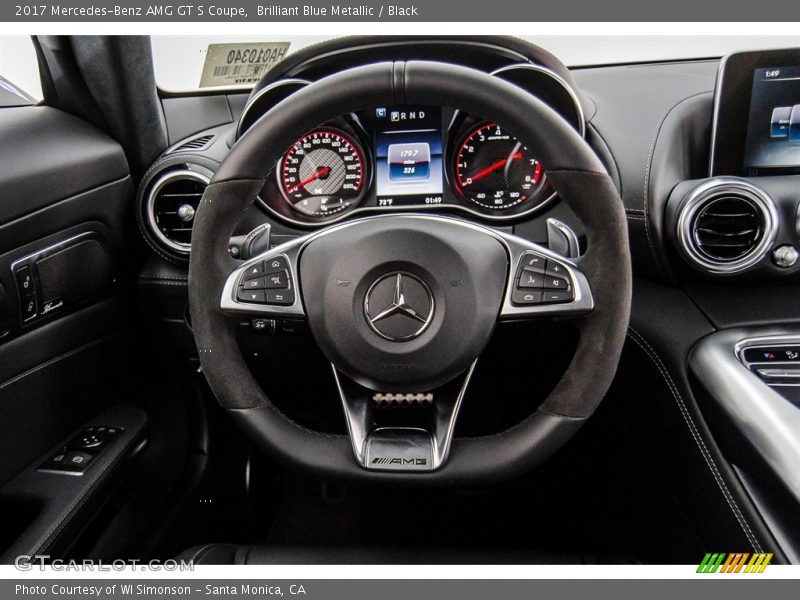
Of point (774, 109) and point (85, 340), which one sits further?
point (85, 340)

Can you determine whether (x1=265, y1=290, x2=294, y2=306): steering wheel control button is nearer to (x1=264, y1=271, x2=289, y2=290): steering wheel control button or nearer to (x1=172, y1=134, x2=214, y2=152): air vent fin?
(x1=264, y1=271, x2=289, y2=290): steering wheel control button

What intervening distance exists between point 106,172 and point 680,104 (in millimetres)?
1225

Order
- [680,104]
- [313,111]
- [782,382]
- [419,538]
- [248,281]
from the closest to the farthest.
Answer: [313,111]
[248,281]
[782,382]
[680,104]
[419,538]

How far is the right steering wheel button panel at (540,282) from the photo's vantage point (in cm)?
100

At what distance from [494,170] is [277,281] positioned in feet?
1.87

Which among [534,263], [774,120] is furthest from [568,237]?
[774,120]

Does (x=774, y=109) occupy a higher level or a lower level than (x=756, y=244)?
higher

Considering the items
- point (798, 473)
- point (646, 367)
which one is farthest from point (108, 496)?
point (798, 473)

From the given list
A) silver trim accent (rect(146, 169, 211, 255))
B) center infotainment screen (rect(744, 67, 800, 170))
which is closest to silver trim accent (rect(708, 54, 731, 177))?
center infotainment screen (rect(744, 67, 800, 170))

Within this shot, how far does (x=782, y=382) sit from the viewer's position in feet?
4.03

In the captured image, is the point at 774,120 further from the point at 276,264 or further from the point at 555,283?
the point at 276,264

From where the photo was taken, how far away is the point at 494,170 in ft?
4.61
